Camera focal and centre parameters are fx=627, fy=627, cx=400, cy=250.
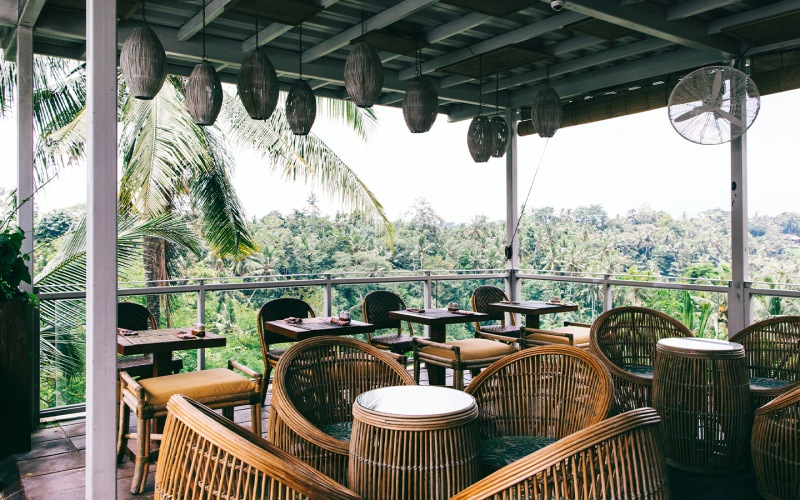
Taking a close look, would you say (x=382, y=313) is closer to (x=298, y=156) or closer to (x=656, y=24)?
(x=656, y=24)

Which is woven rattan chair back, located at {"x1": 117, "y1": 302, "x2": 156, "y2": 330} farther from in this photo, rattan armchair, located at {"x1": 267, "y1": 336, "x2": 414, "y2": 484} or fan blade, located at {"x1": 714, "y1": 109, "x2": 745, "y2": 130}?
fan blade, located at {"x1": 714, "y1": 109, "x2": 745, "y2": 130}

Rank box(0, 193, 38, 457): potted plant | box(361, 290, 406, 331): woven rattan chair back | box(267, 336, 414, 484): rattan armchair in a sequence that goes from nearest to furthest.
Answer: box(267, 336, 414, 484): rattan armchair, box(0, 193, 38, 457): potted plant, box(361, 290, 406, 331): woven rattan chair back

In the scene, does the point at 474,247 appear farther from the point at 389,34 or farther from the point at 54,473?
the point at 54,473

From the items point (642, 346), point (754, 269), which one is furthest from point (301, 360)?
point (754, 269)

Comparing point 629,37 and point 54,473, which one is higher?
point 629,37

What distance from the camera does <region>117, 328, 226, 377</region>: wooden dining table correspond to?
3.62 meters

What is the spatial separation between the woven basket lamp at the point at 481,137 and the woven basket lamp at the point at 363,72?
1.29 meters

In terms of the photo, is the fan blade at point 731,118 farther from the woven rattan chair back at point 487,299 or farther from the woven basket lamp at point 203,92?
the woven basket lamp at point 203,92

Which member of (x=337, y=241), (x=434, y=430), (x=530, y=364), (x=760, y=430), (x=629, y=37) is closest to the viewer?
(x=434, y=430)

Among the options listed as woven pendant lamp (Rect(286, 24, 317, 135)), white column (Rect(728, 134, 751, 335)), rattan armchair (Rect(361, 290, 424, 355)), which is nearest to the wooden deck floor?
white column (Rect(728, 134, 751, 335))

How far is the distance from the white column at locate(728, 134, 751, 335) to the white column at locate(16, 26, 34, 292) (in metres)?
5.26

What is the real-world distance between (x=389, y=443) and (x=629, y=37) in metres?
4.37

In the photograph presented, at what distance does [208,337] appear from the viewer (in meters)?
3.96

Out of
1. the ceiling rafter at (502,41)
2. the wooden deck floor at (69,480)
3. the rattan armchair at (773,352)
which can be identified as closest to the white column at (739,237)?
the rattan armchair at (773,352)
